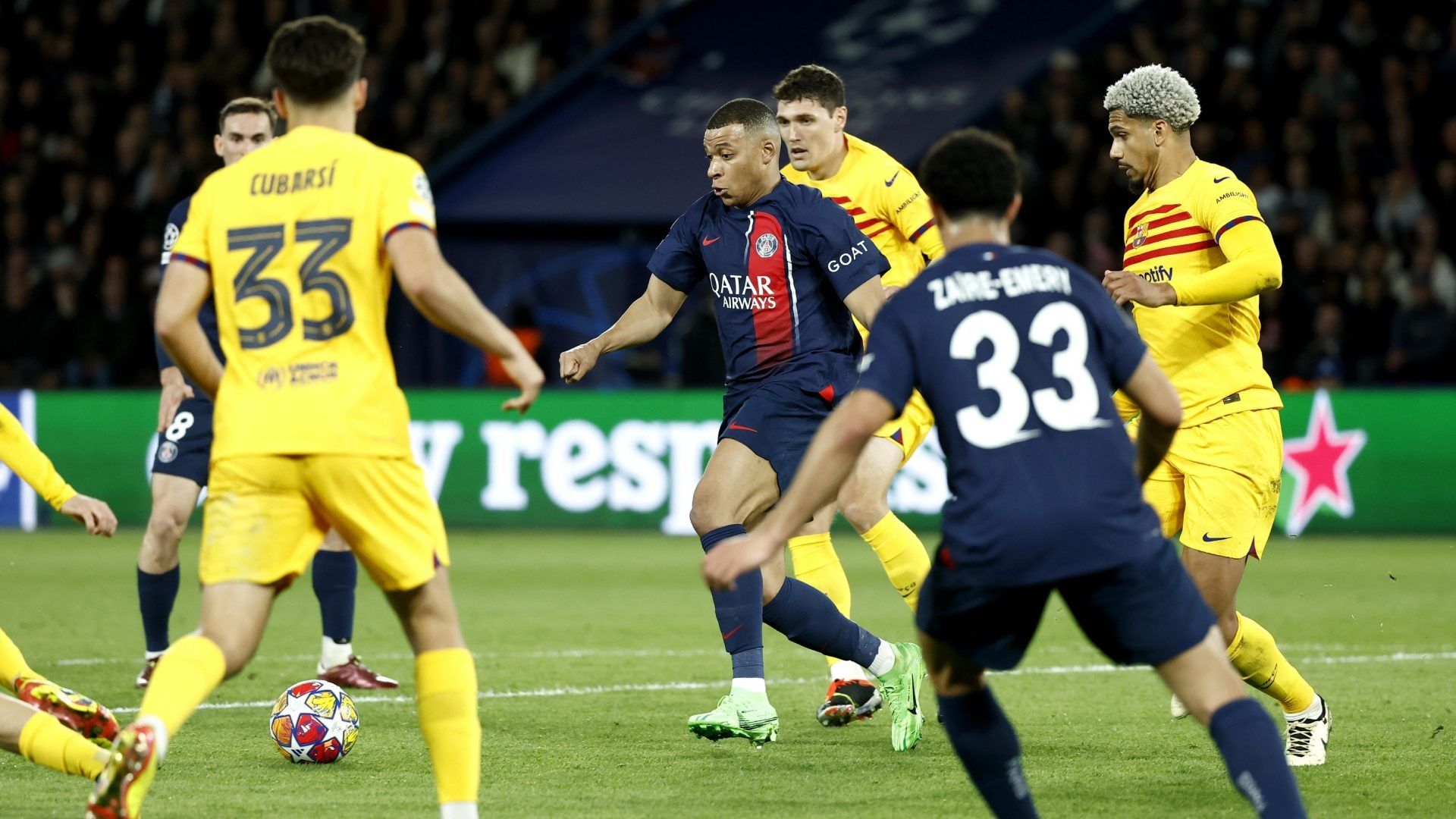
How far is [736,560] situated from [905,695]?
8.82 ft

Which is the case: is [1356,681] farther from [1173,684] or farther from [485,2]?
[485,2]

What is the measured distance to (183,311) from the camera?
444 centimetres

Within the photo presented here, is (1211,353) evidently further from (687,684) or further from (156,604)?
(156,604)

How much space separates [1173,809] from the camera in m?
5.27

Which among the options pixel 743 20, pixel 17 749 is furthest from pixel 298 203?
pixel 743 20

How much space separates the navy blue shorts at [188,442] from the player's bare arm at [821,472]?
4.26m

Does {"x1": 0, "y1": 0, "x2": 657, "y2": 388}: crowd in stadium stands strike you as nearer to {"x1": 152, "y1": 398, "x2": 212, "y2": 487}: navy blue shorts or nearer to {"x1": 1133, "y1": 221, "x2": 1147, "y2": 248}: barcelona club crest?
{"x1": 152, "y1": 398, "x2": 212, "y2": 487}: navy blue shorts

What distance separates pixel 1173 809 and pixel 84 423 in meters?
12.4

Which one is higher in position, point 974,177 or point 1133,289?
point 974,177

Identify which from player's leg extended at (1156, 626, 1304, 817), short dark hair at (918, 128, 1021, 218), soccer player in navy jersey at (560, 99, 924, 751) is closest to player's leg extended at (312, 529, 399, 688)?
soccer player in navy jersey at (560, 99, 924, 751)

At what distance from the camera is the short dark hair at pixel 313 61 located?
4.43 metres

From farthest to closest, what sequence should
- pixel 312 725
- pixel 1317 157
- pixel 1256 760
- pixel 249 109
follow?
pixel 1317 157, pixel 249 109, pixel 312 725, pixel 1256 760

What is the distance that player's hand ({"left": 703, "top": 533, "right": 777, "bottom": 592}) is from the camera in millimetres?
3906

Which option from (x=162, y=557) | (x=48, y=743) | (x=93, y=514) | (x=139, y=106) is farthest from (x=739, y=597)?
(x=139, y=106)
